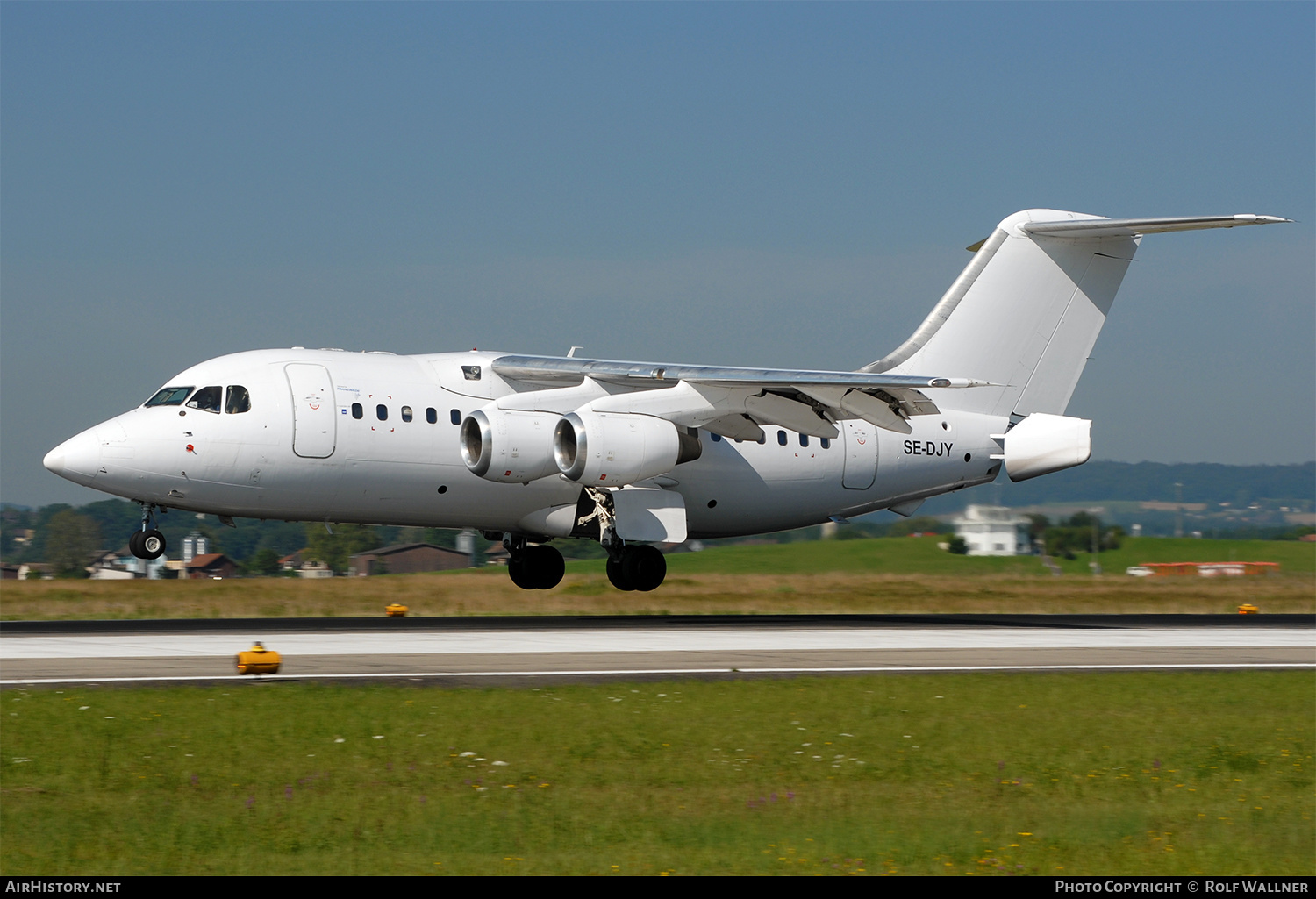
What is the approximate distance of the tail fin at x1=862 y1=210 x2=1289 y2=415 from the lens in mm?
27234

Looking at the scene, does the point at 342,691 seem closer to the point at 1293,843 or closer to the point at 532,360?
the point at 1293,843

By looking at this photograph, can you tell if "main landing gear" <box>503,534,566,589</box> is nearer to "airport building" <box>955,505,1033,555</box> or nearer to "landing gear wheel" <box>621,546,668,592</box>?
"landing gear wheel" <box>621,546,668,592</box>

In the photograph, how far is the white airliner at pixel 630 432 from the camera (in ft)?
70.5

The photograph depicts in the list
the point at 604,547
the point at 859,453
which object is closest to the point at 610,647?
the point at 604,547

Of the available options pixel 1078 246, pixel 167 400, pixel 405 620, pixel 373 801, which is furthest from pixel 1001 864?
pixel 1078 246

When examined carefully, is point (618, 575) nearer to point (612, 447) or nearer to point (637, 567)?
point (637, 567)

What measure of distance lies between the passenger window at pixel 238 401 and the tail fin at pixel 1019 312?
12.3 meters

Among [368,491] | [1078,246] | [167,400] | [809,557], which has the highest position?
[1078,246]

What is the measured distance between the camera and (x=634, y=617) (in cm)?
2367

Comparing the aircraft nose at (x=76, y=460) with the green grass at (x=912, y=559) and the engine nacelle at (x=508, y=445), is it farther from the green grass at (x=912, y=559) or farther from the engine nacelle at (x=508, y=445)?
the green grass at (x=912, y=559)

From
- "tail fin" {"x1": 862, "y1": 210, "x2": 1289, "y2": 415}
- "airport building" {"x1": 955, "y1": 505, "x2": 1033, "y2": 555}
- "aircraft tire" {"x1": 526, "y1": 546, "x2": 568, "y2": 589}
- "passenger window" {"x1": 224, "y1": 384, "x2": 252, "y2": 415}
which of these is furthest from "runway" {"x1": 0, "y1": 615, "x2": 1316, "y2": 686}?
"airport building" {"x1": 955, "y1": 505, "x2": 1033, "y2": 555}

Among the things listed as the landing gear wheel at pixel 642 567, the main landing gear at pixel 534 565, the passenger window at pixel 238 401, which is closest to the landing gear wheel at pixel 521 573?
the main landing gear at pixel 534 565

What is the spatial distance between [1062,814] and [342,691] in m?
6.49

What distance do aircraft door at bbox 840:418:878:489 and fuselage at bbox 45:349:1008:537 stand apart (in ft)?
4.27
